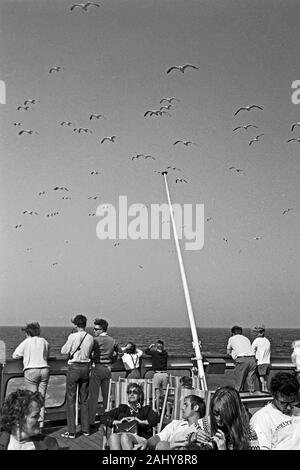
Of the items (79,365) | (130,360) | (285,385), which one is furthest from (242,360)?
(285,385)

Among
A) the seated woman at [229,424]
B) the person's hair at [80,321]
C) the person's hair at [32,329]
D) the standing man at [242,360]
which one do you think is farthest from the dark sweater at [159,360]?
the seated woman at [229,424]

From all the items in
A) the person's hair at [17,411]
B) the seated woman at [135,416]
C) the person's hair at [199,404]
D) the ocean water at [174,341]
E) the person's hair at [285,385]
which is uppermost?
the person's hair at [285,385]

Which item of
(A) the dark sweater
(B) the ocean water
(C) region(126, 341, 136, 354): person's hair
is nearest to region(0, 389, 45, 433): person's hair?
(C) region(126, 341, 136, 354): person's hair

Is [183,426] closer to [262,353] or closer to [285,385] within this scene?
[285,385]

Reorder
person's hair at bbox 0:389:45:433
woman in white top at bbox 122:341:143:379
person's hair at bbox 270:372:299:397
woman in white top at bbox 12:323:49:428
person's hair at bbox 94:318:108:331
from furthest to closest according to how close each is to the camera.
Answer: woman in white top at bbox 122:341:143:379
person's hair at bbox 94:318:108:331
woman in white top at bbox 12:323:49:428
person's hair at bbox 270:372:299:397
person's hair at bbox 0:389:45:433

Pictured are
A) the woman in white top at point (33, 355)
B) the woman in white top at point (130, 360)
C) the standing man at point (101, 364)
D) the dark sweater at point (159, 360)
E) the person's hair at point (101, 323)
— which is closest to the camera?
the woman in white top at point (33, 355)

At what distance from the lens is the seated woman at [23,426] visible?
133 inches

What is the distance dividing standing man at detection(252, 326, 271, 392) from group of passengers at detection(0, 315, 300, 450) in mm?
2072

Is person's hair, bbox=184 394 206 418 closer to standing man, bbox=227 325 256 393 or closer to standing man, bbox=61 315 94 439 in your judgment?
standing man, bbox=61 315 94 439

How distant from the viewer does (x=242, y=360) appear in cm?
817

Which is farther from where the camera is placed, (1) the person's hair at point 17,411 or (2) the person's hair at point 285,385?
(2) the person's hair at point 285,385

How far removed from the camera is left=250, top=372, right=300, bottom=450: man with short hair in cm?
360

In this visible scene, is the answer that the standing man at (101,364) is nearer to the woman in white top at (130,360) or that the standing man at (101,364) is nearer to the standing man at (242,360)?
the woman in white top at (130,360)
